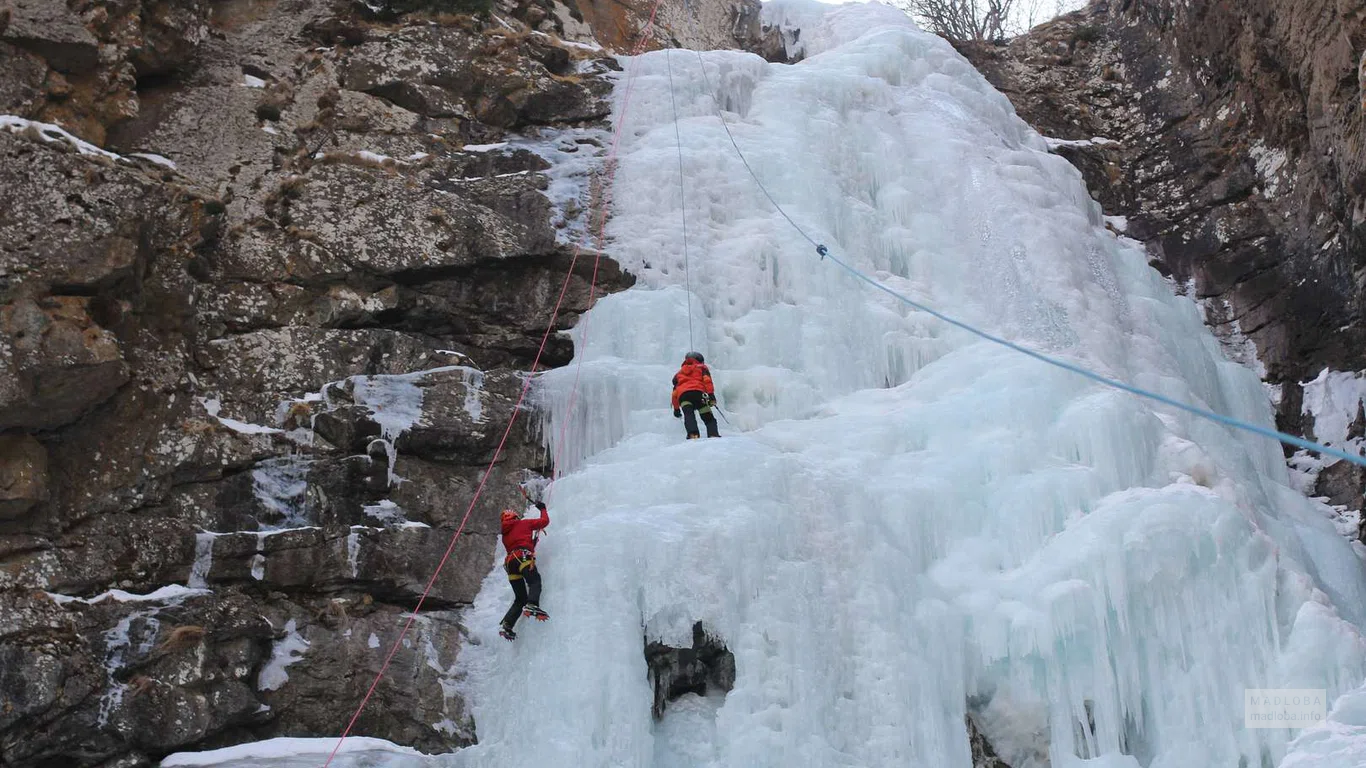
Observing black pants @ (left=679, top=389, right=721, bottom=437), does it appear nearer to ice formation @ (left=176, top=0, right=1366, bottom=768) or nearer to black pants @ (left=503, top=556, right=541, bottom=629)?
ice formation @ (left=176, top=0, right=1366, bottom=768)

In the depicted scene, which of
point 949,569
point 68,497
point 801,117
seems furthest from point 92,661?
point 801,117

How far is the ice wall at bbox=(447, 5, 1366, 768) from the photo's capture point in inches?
301

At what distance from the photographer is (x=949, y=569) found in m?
8.50

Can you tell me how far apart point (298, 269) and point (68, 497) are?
2.64 m

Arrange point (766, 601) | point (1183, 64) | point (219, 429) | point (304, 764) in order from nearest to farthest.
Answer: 1. point (304, 764)
2. point (766, 601)
3. point (219, 429)
4. point (1183, 64)

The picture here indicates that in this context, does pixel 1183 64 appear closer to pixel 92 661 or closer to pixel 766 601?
pixel 766 601

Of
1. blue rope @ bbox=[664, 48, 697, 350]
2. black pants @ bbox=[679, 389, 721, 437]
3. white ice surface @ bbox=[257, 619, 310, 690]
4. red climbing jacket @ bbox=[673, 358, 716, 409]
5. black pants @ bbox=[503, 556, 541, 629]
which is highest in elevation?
blue rope @ bbox=[664, 48, 697, 350]

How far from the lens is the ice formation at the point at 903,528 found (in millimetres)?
7621

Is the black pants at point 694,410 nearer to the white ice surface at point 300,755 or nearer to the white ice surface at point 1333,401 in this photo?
the white ice surface at point 300,755

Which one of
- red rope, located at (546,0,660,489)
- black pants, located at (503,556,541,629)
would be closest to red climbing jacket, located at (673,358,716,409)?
red rope, located at (546,0,660,489)

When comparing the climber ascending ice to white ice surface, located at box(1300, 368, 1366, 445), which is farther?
white ice surface, located at box(1300, 368, 1366, 445)

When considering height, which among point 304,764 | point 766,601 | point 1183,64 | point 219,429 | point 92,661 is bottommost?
point 304,764

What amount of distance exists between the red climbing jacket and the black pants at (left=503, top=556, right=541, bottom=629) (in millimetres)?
1873

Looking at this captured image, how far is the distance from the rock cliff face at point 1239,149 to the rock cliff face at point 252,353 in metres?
6.59
